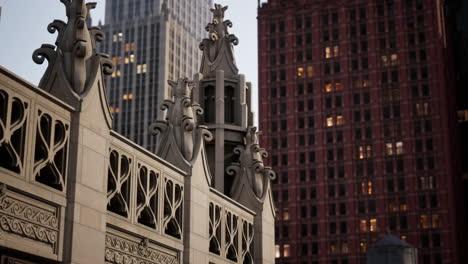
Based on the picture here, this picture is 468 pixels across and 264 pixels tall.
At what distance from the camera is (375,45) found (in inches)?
5620

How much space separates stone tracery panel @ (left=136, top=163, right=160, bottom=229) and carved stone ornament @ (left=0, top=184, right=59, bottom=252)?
4.58 meters

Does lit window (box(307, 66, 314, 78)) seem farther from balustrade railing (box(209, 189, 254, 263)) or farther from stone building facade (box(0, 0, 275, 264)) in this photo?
stone building facade (box(0, 0, 275, 264))

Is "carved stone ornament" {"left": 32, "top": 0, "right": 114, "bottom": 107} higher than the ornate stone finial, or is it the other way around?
the ornate stone finial

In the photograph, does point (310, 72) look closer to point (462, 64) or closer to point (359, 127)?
point (359, 127)

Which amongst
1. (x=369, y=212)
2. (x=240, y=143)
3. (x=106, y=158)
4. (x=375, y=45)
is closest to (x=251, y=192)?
(x=240, y=143)

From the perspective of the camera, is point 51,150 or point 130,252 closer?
point 51,150

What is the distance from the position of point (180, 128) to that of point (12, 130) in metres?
10.9

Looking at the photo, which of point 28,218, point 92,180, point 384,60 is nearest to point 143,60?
point 384,60

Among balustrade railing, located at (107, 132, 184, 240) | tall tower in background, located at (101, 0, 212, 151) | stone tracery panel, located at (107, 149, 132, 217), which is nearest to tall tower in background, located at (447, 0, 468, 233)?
tall tower in background, located at (101, 0, 212, 151)

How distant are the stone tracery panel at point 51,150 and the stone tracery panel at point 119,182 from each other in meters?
2.42

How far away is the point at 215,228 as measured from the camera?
102 feet

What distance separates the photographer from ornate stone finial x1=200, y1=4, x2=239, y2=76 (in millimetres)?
40719

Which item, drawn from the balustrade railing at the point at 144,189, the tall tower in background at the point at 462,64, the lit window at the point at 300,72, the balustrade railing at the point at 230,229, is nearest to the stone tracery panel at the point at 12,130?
the balustrade railing at the point at 144,189

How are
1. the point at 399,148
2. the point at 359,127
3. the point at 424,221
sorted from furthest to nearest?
the point at 359,127
the point at 399,148
the point at 424,221
